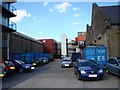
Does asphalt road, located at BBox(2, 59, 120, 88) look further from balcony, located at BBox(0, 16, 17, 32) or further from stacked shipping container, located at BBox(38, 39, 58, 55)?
stacked shipping container, located at BBox(38, 39, 58, 55)

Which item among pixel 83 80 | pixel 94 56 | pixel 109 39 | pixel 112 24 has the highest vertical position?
pixel 112 24

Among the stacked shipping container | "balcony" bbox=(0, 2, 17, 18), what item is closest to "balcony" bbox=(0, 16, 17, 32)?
"balcony" bbox=(0, 2, 17, 18)

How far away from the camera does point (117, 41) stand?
33.2 meters

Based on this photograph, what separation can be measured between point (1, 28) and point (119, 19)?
640 inches

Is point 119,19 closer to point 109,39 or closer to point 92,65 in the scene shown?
point 109,39

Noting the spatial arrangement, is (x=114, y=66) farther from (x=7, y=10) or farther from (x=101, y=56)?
(x=7, y=10)

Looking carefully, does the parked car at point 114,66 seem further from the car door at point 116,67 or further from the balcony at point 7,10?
the balcony at point 7,10

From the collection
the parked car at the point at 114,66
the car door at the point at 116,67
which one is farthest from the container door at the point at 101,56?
the car door at the point at 116,67

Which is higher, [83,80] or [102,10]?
[102,10]

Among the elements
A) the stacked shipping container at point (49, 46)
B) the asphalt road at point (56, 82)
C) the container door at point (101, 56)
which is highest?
the stacked shipping container at point (49, 46)

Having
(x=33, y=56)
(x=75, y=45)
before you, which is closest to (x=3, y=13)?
(x=33, y=56)

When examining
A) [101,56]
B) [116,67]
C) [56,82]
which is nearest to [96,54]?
[101,56]

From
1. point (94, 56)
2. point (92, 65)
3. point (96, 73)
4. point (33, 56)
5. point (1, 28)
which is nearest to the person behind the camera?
point (96, 73)

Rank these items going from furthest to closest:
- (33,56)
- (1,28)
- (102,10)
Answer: (33,56), (102,10), (1,28)
